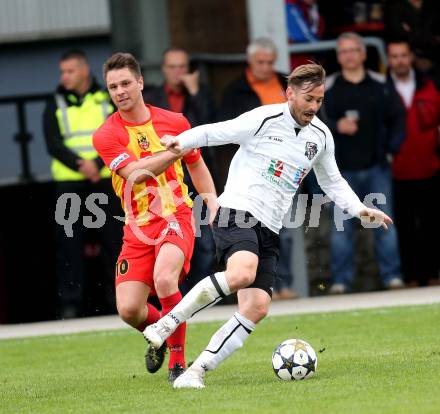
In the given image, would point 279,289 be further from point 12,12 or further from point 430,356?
point 12,12

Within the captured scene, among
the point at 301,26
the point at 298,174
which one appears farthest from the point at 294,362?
the point at 301,26

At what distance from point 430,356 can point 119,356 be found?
2621 mm

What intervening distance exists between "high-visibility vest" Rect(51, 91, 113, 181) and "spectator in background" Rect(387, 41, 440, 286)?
9.79 ft

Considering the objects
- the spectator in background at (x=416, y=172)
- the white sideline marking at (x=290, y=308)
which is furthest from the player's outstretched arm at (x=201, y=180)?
the spectator in background at (x=416, y=172)

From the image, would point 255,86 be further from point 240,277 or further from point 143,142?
point 240,277

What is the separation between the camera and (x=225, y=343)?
26.1 feet

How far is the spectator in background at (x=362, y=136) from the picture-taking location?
44.3 ft

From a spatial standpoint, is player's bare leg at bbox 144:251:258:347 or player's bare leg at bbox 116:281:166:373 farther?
player's bare leg at bbox 116:281:166:373

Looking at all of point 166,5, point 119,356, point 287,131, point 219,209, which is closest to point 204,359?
point 219,209

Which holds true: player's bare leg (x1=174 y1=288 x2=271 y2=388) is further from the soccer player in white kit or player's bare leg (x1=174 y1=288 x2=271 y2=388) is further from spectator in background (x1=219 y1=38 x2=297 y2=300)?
spectator in background (x1=219 y1=38 x2=297 y2=300)

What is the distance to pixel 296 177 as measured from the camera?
833cm

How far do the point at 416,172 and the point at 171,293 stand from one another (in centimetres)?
613

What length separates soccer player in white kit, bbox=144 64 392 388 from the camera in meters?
7.87

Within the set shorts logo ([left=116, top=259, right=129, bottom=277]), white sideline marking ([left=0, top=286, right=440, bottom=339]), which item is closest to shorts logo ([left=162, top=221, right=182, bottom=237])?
shorts logo ([left=116, top=259, right=129, bottom=277])
